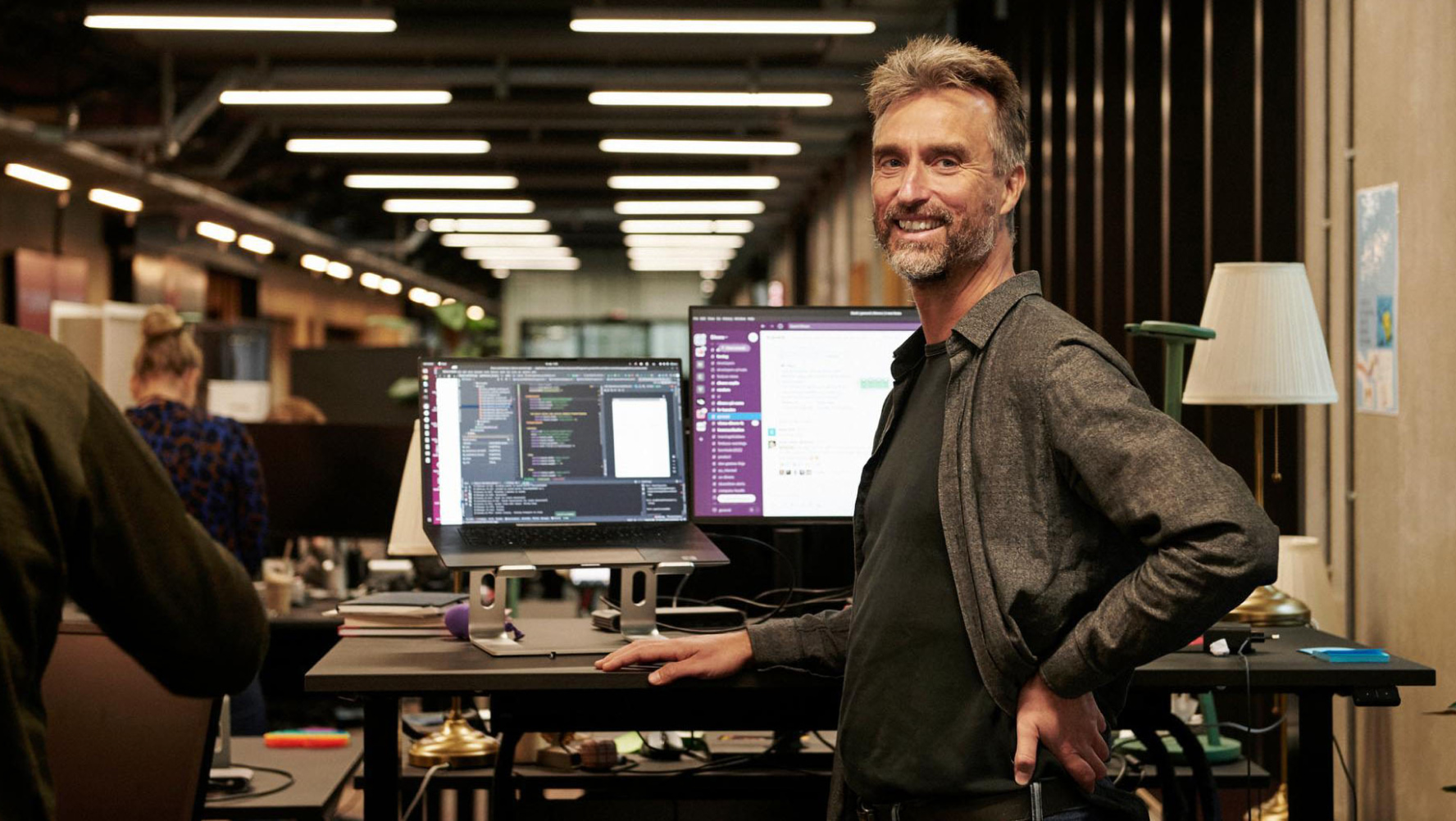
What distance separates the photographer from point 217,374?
32.6 ft

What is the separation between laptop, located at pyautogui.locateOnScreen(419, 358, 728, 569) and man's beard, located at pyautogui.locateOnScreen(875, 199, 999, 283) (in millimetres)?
704

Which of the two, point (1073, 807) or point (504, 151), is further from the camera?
point (504, 151)

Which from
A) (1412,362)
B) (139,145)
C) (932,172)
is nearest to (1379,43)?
(1412,362)

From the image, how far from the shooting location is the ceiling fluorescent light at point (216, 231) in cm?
1335

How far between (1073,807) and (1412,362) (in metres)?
1.86

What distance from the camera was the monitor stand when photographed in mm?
2182

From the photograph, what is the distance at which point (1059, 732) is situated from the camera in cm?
163

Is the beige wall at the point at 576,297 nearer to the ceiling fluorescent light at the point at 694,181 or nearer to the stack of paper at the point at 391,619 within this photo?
the ceiling fluorescent light at the point at 694,181

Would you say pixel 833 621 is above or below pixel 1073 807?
above

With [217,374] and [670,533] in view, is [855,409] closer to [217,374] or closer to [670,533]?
[670,533]

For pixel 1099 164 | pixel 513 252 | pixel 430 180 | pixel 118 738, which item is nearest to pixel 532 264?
pixel 513 252

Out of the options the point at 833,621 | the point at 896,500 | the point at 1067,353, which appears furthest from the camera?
the point at 833,621

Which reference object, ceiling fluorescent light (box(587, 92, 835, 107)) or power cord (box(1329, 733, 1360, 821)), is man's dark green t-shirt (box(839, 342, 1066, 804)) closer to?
power cord (box(1329, 733, 1360, 821))

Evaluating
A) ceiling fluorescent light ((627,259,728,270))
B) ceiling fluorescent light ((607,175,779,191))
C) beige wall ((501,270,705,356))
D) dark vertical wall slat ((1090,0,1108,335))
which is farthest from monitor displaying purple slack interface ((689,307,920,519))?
beige wall ((501,270,705,356))
